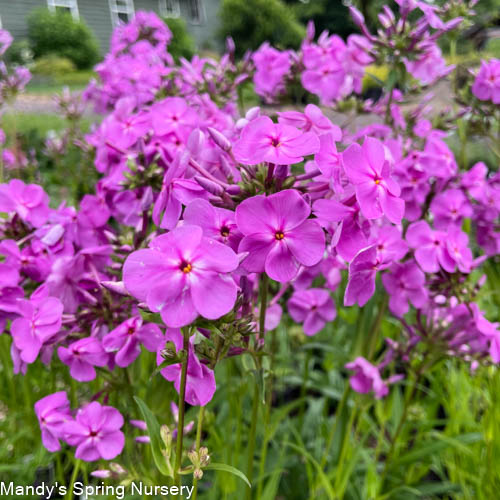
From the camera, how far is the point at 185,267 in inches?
28.7

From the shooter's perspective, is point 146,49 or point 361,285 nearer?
point 361,285

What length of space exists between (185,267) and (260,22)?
20.3 m

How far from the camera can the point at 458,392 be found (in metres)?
2.15

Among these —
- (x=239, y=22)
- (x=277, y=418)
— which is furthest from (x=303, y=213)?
(x=239, y=22)

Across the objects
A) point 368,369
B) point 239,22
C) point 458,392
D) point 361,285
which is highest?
point 361,285

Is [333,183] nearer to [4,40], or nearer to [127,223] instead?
[127,223]

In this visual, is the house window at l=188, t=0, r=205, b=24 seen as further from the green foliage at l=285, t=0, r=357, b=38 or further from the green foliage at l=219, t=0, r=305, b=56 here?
the green foliage at l=285, t=0, r=357, b=38

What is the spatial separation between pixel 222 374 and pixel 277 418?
1.02ft

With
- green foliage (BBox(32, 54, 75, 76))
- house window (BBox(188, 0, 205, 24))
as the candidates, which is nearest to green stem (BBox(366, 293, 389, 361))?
green foliage (BBox(32, 54, 75, 76))

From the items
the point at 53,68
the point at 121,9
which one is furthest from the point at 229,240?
the point at 121,9

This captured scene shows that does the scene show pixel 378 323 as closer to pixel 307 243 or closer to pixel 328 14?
pixel 307 243

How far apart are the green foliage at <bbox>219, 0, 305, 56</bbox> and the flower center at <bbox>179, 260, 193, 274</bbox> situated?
64.3 feet

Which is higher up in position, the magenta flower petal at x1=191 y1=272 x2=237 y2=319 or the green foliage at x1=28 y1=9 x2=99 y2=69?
the magenta flower petal at x1=191 y1=272 x2=237 y2=319

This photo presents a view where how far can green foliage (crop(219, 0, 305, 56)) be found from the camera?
19.0 metres
